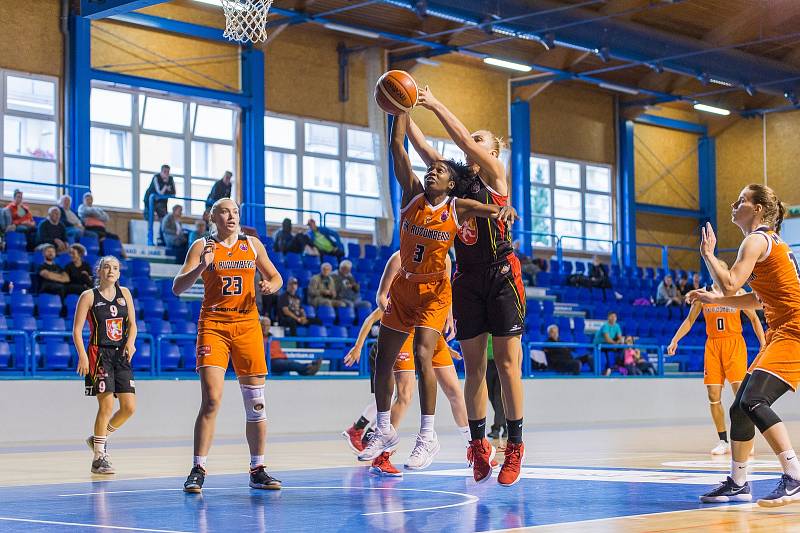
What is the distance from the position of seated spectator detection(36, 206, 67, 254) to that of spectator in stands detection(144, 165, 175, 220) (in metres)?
3.50

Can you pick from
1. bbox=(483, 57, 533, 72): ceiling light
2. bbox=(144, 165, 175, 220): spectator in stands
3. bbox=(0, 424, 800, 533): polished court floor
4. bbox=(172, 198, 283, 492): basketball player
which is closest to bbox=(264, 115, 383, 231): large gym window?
bbox=(483, 57, 533, 72): ceiling light

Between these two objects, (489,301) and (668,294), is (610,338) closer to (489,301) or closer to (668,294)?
(668,294)

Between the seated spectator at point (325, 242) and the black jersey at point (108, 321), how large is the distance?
12377 mm

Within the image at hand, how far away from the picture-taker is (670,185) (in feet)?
118

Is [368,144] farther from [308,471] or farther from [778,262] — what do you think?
[778,262]

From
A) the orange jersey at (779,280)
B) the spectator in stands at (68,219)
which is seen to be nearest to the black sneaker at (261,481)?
the orange jersey at (779,280)

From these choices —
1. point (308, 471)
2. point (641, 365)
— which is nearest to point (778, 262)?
point (308, 471)

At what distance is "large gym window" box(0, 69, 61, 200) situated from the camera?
878 inches

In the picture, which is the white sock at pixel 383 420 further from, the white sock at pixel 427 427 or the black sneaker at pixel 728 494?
the black sneaker at pixel 728 494

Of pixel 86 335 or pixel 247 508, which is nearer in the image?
pixel 247 508

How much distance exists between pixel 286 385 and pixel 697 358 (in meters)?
12.8

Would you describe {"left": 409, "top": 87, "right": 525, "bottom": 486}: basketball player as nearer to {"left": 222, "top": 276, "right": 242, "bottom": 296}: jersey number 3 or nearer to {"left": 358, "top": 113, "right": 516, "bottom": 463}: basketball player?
{"left": 358, "top": 113, "right": 516, "bottom": 463}: basketball player

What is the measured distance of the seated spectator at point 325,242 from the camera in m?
22.7

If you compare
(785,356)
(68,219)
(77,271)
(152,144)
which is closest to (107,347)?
(785,356)
